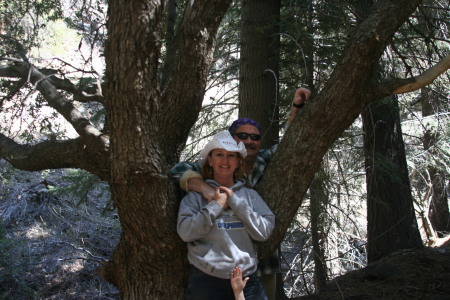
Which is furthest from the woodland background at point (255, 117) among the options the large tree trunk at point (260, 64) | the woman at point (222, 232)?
the woman at point (222, 232)

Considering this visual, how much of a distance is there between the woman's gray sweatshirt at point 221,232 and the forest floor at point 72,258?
1135mm

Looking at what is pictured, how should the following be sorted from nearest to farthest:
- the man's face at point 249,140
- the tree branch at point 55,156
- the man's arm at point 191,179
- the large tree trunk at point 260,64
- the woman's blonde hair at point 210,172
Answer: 1. the man's arm at point 191,179
2. the woman's blonde hair at point 210,172
3. the man's face at point 249,140
4. the tree branch at point 55,156
5. the large tree trunk at point 260,64

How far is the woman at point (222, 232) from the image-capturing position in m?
2.68

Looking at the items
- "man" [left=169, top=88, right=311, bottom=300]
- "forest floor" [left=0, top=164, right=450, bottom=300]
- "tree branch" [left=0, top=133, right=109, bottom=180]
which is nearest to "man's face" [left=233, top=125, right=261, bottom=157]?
"man" [left=169, top=88, right=311, bottom=300]

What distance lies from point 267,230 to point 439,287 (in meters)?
3.32

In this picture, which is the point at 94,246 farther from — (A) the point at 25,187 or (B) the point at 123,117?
(B) the point at 123,117

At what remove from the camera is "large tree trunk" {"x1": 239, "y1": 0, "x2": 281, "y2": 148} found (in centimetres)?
500

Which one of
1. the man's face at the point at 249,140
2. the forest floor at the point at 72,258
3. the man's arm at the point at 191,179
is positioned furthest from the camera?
the forest floor at the point at 72,258

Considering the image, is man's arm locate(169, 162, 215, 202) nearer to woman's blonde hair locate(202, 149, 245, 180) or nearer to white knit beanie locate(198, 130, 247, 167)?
woman's blonde hair locate(202, 149, 245, 180)

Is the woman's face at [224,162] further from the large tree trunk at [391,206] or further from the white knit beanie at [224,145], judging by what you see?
the large tree trunk at [391,206]

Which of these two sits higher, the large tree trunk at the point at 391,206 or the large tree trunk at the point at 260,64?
the large tree trunk at the point at 260,64

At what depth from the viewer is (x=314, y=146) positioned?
3244 mm

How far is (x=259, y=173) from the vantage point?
350 cm

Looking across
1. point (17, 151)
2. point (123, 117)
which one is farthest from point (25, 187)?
point (123, 117)
